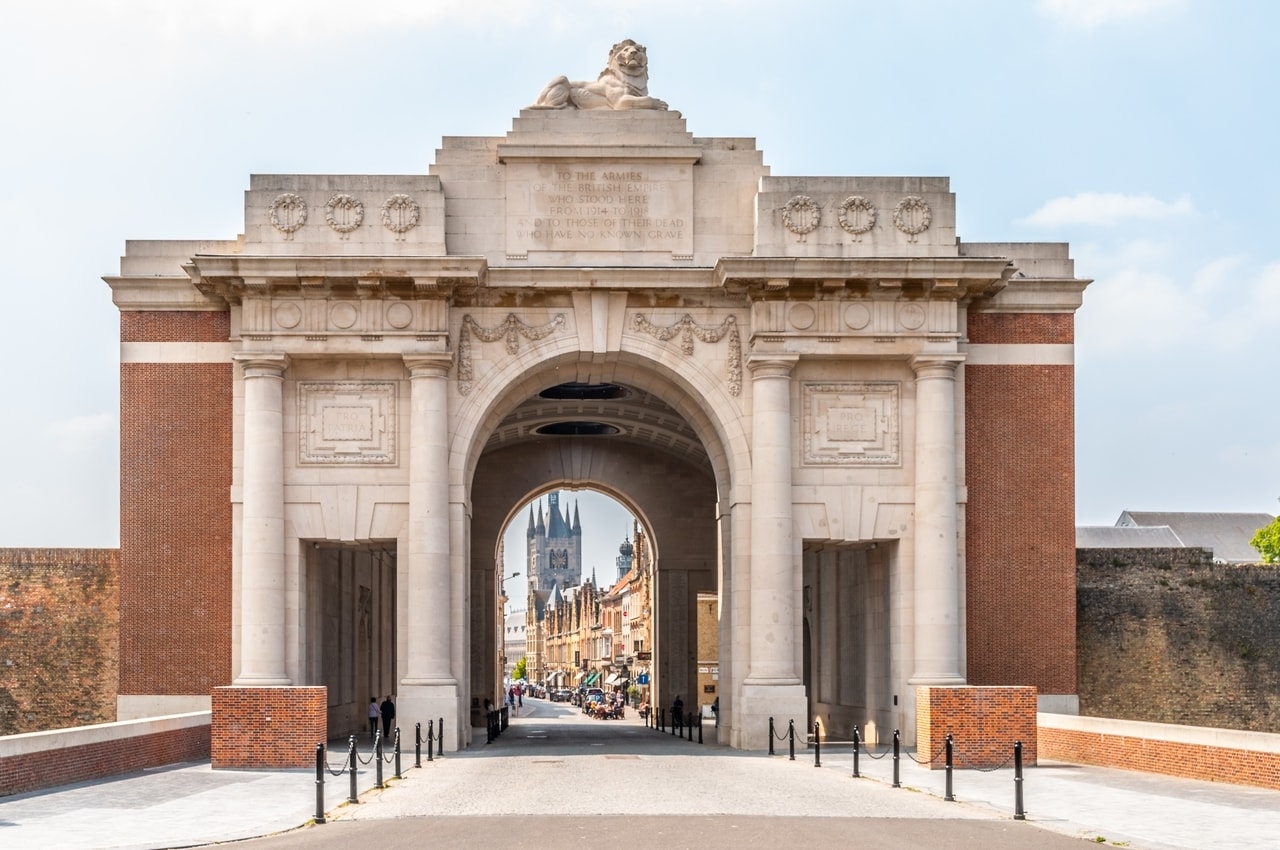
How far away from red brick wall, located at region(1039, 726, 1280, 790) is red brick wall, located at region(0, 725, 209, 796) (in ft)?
57.1

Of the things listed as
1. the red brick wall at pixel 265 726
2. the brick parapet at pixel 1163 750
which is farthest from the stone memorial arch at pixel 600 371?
the red brick wall at pixel 265 726

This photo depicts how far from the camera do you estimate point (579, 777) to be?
2884cm

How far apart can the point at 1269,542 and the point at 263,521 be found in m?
69.3

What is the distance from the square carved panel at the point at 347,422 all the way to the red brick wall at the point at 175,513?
2059 millimetres

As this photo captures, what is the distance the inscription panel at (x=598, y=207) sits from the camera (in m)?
39.4

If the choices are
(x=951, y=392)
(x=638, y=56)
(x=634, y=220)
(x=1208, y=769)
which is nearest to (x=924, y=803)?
(x=1208, y=769)

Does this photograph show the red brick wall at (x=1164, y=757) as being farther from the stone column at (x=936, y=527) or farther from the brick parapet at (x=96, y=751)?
the brick parapet at (x=96, y=751)

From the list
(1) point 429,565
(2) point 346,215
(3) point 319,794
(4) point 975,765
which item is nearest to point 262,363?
(2) point 346,215

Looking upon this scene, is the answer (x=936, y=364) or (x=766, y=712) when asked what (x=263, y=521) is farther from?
(x=936, y=364)

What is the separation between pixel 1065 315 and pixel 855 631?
10.5 meters

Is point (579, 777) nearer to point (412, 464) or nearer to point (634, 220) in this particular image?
point (412, 464)

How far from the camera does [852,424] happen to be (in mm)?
39250

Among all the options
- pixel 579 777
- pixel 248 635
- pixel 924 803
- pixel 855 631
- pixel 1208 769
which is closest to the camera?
pixel 924 803

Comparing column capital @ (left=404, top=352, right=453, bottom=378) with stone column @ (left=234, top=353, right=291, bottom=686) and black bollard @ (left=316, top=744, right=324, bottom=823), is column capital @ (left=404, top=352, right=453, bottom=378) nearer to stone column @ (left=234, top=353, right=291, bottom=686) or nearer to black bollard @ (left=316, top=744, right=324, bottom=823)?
stone column @ (left=234, top=353, right=291, bottom=686)
